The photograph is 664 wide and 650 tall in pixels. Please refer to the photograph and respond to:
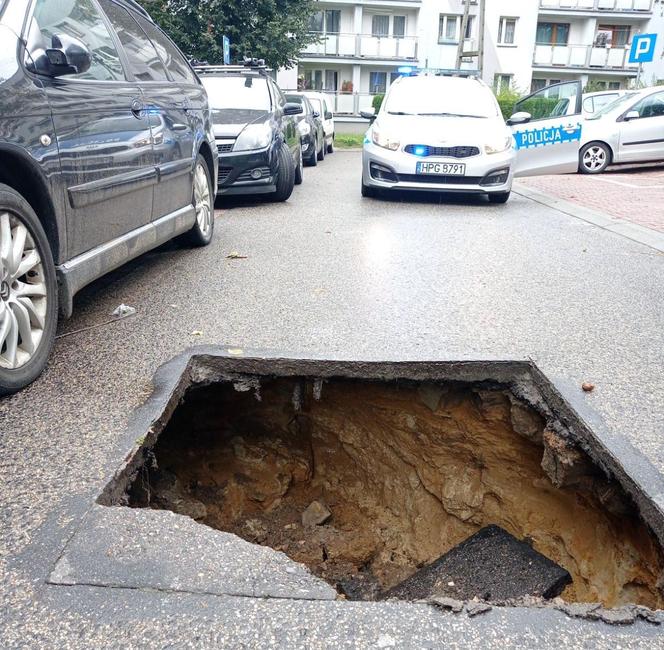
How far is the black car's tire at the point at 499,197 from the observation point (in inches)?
380

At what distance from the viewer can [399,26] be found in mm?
37719

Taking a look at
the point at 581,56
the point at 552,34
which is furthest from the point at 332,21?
the point at 581,56

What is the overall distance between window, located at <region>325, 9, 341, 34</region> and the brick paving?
2727 centimetres

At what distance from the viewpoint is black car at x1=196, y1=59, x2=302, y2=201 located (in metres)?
8.63

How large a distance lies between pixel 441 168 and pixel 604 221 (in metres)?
2.31

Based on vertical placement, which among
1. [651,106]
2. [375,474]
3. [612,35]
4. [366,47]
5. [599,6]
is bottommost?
[375,474]

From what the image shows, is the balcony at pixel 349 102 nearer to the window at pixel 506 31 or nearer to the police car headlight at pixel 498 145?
the window at pixel 506 31

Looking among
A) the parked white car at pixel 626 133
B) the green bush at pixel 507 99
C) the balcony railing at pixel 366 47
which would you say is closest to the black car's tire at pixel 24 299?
the parked white car at pixel 626 133

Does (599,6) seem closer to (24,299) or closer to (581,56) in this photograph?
(581,56)

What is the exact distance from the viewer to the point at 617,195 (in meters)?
A: 10.6

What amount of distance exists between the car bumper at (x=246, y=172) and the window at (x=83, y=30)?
4511 mm

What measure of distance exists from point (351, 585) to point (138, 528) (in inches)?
63.4

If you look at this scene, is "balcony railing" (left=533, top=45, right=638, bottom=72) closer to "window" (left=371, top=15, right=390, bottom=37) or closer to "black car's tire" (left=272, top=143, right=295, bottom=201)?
"window" (left=371, top=15, right=390, bottom=37)

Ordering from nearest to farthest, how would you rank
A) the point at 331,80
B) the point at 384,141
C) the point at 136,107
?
the point at 136,107 < the point at 384,141 < the point at 331,80
